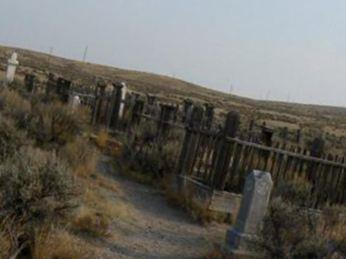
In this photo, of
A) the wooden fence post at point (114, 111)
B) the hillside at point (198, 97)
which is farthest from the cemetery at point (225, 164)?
the hillside at point (198, 97)

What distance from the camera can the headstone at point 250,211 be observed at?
9906mm

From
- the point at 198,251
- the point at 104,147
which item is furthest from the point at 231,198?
the point at 104,147

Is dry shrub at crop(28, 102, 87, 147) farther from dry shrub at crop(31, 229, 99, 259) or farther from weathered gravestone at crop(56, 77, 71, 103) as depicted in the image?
dry shrub at crop(31, 229, 99, 259)

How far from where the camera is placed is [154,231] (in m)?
11.2

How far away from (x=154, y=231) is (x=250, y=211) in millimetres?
1949

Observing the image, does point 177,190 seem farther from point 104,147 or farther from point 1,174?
point 1,174

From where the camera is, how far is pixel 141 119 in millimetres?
19875

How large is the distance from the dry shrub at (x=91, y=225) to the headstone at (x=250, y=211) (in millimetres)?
1824

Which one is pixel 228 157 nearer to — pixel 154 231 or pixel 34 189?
pixel 154 231

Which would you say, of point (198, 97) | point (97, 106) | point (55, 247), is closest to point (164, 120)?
point (97, 106)

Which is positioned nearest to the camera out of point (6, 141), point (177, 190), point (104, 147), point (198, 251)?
point (198, 251)

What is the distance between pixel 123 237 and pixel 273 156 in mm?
4745

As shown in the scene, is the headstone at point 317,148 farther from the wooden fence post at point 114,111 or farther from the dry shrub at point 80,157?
the wooden fence post at point 114,111

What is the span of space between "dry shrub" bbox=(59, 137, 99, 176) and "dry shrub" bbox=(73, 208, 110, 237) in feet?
11.7
